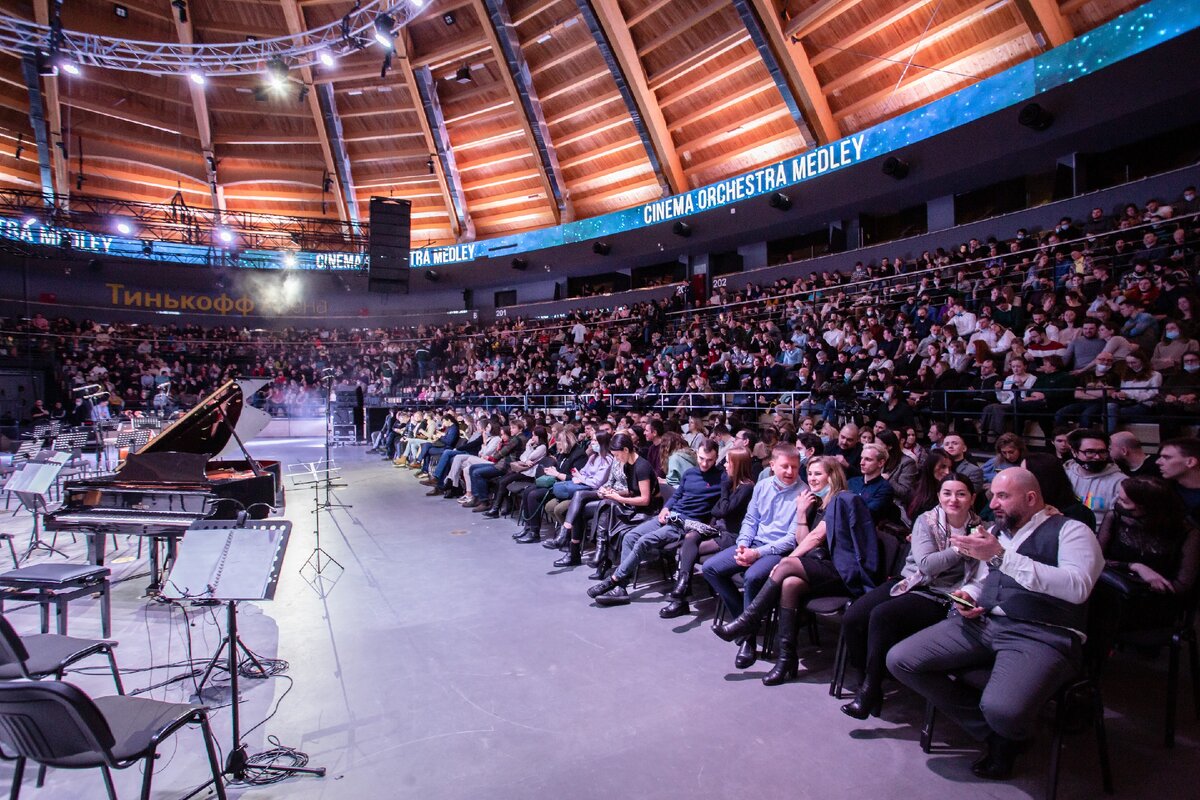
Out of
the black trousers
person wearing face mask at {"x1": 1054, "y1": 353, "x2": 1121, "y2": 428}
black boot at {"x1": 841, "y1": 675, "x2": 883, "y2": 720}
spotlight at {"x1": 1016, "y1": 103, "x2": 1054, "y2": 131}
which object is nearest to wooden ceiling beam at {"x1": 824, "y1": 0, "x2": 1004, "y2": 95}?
spotlight at {"x1": 1016, "y1": 103, "x2": 1054, "y2": 131}

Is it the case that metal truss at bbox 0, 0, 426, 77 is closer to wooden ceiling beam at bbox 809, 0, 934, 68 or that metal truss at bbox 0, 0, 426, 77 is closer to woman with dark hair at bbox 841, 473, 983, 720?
wooden ceiling beam at bbox 809, 0, 934, 68

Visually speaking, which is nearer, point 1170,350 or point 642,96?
point 1170,350

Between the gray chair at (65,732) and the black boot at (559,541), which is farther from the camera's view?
the black boot at (559,541)

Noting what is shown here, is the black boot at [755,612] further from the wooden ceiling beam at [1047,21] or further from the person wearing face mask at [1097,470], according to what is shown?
the wooden ceiling beam at [1047,21]

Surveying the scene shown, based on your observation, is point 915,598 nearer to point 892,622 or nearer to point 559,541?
point 892,622

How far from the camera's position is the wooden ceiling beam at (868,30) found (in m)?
11.0

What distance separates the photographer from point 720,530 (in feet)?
14.7

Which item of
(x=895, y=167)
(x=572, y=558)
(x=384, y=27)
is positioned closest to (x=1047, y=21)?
(x=895, y=167)

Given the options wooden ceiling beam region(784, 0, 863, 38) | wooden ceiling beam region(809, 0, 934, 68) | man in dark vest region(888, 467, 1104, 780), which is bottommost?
man in dark vest region(888, 467, 1104, 780)

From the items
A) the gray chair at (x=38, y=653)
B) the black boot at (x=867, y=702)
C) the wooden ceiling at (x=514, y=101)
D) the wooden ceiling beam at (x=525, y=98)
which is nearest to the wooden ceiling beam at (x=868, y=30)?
the wooden ceiling at (x=514, y=101)

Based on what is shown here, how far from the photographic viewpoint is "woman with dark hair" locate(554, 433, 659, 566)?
519cm

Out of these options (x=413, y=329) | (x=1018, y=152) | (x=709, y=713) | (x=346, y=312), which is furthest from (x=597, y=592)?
(x=346, y=312)

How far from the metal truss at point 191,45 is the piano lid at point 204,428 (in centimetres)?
967

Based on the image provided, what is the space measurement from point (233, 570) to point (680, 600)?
112 inches
